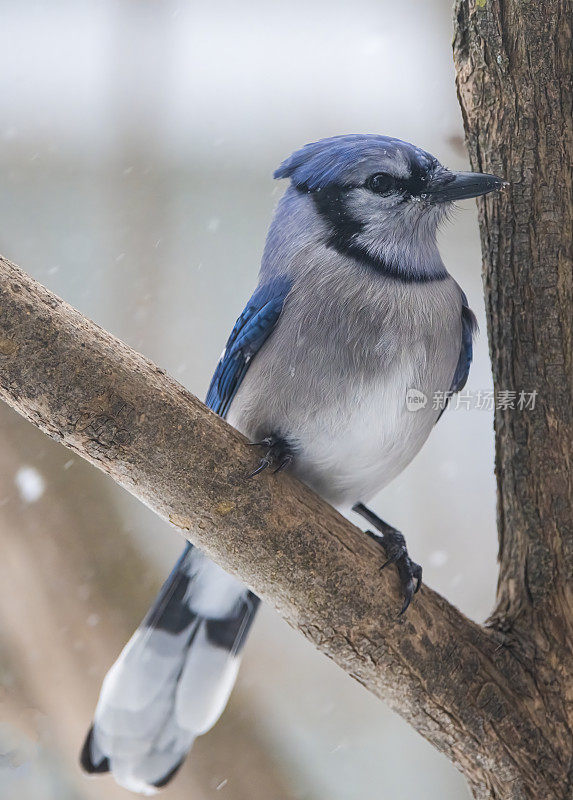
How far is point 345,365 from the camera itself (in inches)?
60.6

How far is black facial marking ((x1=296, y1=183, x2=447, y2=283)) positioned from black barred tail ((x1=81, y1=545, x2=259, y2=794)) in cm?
76

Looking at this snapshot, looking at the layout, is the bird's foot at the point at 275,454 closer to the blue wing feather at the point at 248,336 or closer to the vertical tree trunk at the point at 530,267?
the blue wing feather at the point at 248,336

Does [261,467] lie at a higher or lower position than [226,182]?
lower

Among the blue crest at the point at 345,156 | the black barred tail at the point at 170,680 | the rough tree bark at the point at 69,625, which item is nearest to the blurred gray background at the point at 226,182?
the rough tree bark at the point at 69,625

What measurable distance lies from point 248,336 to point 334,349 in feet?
0.63

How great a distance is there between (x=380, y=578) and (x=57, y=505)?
1083 mm

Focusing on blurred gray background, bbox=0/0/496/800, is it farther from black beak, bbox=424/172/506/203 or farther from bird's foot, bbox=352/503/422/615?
black beak, bbox=424/172/506/203

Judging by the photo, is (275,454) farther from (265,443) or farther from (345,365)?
(345,365)

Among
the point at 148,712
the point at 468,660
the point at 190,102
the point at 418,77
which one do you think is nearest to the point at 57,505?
the point at 148,712

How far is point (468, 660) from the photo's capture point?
1.57 m

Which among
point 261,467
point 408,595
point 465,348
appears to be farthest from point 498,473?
point 261,467

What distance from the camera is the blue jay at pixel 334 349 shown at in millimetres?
1554

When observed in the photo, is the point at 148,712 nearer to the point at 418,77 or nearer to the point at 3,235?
the point at 3,235

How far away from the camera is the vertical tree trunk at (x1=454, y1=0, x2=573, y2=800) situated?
1.68 metres
